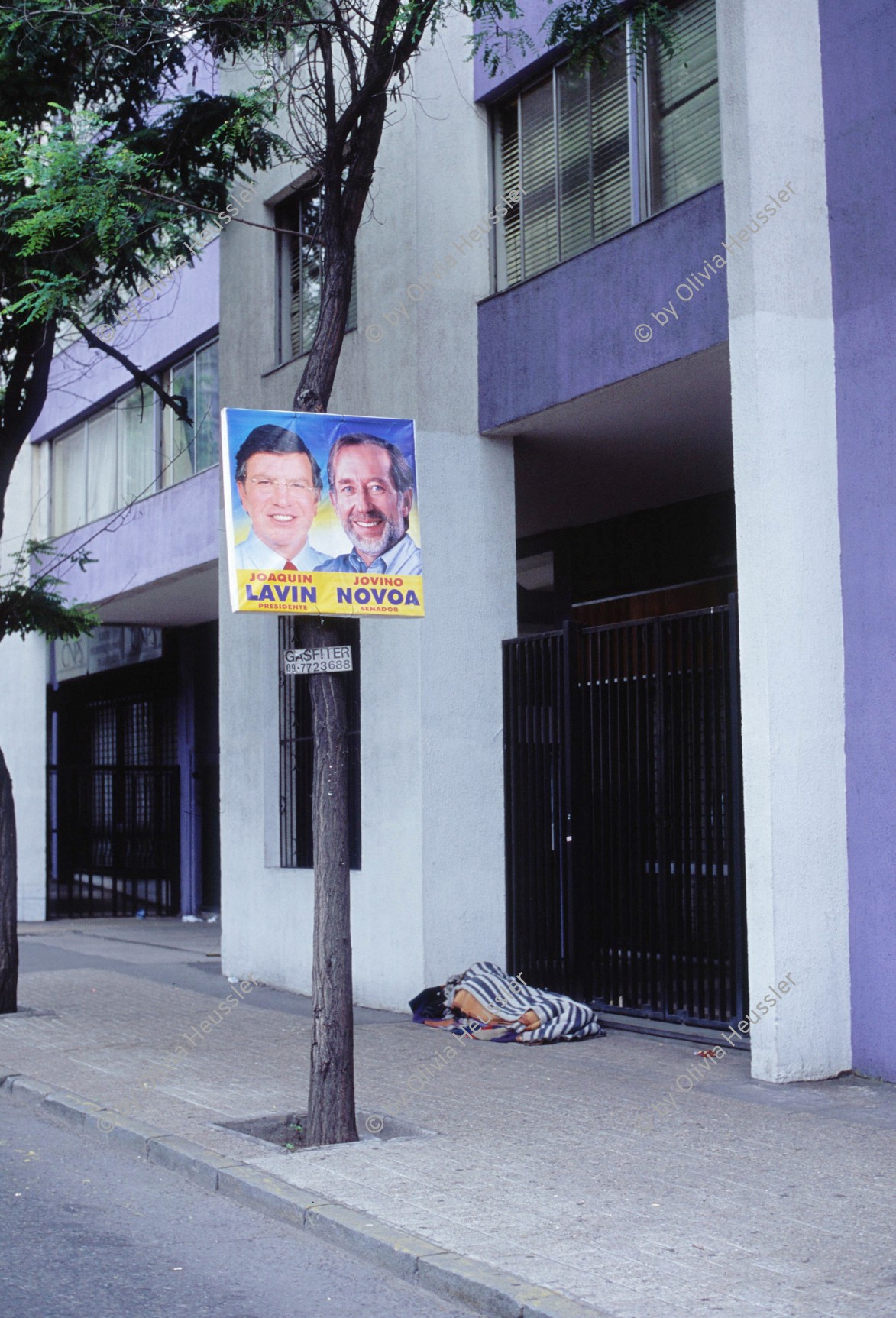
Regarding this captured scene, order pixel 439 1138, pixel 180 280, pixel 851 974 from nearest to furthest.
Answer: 1. pixel 439 1138
2. pixel 851 974
3. pixel 180 280

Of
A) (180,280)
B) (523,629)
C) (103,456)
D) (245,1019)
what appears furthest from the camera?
(103,456)

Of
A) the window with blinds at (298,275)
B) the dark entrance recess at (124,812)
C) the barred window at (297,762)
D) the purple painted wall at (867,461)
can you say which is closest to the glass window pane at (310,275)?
the window with blinds at (298,275)

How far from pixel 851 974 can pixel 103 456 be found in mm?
16114

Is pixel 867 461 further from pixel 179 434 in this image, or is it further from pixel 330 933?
pixel 179 434

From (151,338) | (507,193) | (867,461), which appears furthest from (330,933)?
(151,338)

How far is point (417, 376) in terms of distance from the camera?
12.1m

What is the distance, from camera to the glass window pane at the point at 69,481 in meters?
23.0

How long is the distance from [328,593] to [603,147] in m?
5.59

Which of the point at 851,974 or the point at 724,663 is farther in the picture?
the point at 724,663

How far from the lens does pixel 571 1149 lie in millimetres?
7125

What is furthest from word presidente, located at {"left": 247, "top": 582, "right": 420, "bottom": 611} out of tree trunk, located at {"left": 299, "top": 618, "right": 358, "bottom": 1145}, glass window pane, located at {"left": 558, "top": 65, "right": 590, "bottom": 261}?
glass window pane, located at {"left": 558, "top": 65, "right": 590, "bottom": 261}

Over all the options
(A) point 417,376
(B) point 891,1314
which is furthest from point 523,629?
(B) point 891,1314

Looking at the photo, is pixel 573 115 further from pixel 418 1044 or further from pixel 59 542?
pixel 59 542

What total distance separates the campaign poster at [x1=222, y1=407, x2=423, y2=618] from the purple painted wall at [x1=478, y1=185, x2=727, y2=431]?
10.3ft
